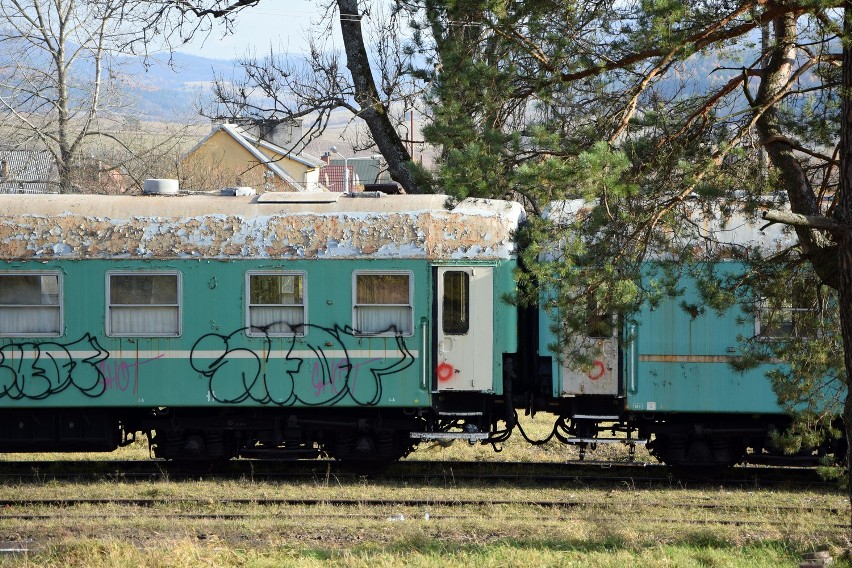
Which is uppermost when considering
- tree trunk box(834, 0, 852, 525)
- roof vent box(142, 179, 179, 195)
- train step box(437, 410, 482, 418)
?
roof vent box(142, 179, 179, 195)

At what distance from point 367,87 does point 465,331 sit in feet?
18.0

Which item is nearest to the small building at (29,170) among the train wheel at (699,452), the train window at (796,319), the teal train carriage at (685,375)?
the teal train carriage at (685,375)

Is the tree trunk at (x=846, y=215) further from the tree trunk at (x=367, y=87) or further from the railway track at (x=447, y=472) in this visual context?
the tree trunk at (x=367, y=87)

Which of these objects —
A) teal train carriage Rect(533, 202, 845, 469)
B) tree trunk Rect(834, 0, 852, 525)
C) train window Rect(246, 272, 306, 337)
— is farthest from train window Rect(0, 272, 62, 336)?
tree trunk Rect(834, 0, 852, 525)

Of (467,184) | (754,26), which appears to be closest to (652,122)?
(754,26)

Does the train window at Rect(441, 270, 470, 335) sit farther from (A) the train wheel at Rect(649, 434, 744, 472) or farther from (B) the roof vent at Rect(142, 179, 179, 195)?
(B) the roof vent at Rect(142, 179, 179, 195)

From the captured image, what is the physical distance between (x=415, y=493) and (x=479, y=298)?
8.14 feet

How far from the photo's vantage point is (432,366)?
41.4 ft

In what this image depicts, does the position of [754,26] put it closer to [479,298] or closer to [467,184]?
[467,184]

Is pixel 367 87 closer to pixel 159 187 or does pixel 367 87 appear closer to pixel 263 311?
pixel 159 187

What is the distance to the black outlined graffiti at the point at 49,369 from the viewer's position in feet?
41.8

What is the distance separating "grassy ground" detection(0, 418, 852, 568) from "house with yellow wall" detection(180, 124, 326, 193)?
7280 mm

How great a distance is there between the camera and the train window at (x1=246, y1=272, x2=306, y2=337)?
12.7 meters

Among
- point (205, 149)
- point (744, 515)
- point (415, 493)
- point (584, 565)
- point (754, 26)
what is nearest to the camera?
point (754, 26)
